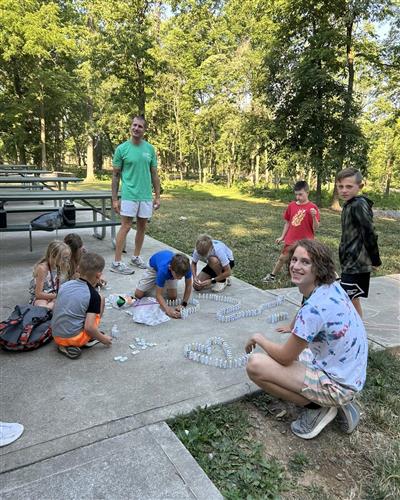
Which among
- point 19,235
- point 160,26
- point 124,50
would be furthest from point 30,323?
point 160,26

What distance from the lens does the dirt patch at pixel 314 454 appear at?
6.37 feet

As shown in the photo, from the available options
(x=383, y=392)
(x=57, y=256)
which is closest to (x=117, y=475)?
(x=383, y=392)

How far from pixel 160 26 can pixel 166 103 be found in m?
5.23

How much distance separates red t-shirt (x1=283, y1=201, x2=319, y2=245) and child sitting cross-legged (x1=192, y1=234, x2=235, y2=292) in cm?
90

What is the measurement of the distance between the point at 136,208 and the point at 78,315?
100 inches

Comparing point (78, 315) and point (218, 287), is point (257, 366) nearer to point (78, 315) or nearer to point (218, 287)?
point (78, 315)

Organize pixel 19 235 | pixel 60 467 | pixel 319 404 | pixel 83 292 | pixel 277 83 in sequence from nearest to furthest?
pixel 60 467
pixel 319 404
pixel 83 292
pixel 19 235
pixel 277 83

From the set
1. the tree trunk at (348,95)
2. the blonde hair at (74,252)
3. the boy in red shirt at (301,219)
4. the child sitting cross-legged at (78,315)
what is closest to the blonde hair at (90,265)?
the child sitting cross-legged at (78,315)

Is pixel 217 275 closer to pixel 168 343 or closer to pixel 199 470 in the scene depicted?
pixel 168 343

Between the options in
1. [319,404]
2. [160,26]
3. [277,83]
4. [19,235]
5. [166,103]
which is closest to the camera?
[319,404]

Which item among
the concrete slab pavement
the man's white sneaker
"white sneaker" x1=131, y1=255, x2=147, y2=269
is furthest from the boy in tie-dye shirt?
"white sneaker" x1=131, y1=255, x2=147, y2=269

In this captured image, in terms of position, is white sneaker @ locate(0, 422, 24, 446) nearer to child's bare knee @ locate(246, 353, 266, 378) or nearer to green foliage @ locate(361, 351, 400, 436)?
child's bare knee @ locate(246, 353, 266, 378)

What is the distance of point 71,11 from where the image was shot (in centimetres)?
2133

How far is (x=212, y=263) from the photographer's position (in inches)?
183
